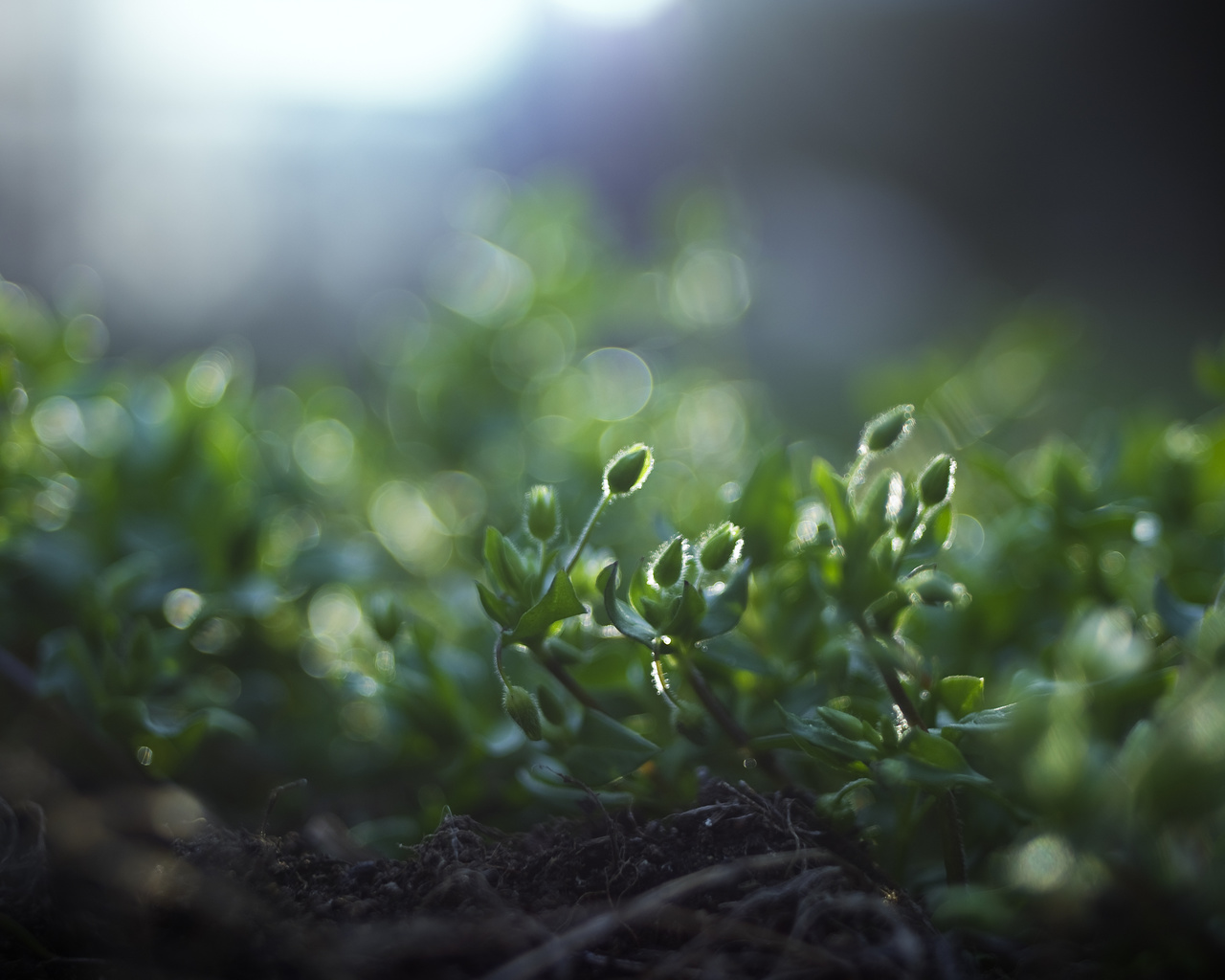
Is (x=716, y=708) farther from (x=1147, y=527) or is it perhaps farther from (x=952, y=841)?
(x=1147, y=527)

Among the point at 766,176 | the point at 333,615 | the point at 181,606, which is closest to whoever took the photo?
the point at 181,606

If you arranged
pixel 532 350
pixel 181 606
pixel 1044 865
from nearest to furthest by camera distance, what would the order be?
pixel 1044 865 → pixel 181 606 → pixel 532 350

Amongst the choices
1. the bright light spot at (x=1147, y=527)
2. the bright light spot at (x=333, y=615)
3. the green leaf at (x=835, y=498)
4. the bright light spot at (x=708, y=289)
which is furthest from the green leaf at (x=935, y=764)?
the bright light spot at (x=708, y=289)

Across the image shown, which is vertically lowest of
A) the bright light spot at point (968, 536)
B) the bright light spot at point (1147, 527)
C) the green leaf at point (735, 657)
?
the bright light spot at point (968, 536)

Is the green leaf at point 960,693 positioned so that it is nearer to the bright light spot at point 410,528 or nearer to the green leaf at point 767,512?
the green leaf at point 767,512

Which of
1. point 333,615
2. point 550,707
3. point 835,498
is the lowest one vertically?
point 333,615

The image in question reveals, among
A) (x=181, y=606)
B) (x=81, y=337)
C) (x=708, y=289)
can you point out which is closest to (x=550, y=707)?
(x=181, y=606)

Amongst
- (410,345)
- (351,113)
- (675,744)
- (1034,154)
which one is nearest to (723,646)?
(675,744)

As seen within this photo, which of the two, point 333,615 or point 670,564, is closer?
point 670,564
